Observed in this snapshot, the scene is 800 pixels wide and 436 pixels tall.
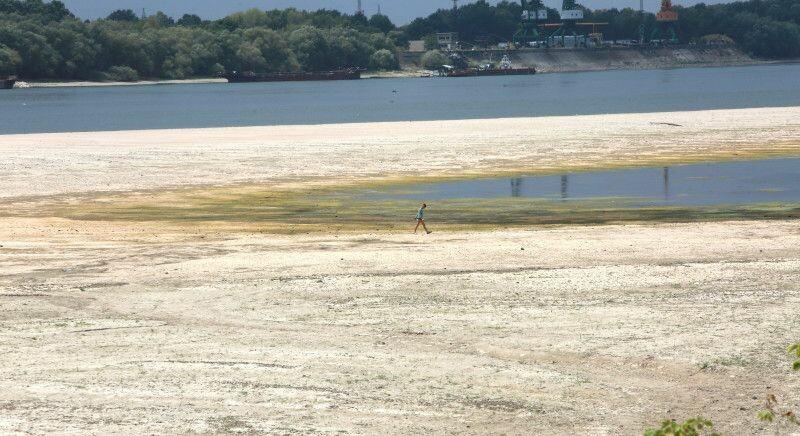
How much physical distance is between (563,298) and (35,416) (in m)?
8.65

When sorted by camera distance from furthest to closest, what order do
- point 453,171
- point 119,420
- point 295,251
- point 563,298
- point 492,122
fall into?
point 492,122
point 453,171
point 295,251
point 563,298
point 119,420

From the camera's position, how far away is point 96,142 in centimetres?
5762

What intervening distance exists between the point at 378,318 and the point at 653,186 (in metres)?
21.6

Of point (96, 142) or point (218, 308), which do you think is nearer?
point (218, 308)

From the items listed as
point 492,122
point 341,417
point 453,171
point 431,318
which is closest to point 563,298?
point 431,318

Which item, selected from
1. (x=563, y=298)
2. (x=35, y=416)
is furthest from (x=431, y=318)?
(x=35, y=416)

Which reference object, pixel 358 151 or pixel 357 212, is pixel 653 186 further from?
pixel 358 151

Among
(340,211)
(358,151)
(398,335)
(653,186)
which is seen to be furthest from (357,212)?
(358,151)

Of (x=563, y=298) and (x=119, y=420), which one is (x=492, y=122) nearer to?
(x=563, y=298)

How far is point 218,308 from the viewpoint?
1945 cm

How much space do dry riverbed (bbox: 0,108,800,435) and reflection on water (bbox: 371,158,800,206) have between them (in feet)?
9.66

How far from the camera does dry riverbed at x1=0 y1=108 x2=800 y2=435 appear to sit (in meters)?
14.4

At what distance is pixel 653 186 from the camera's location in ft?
127

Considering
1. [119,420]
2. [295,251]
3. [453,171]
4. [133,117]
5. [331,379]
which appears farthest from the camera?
[133,117]
